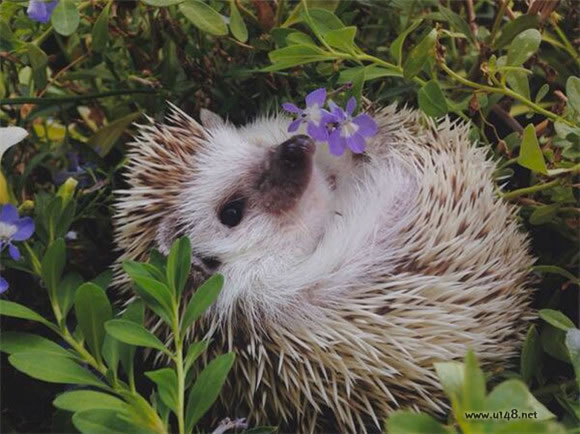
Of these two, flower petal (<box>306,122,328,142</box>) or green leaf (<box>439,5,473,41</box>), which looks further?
green leaf (<box>439,5,473,41</box>)

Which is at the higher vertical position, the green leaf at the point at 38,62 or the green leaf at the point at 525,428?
the green leaf at the point at 38,62

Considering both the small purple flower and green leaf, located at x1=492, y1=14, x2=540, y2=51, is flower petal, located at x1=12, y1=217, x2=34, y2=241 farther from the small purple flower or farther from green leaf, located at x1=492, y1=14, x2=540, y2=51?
green leaf, located at x1=492, y1=14, x2=540, y2=51

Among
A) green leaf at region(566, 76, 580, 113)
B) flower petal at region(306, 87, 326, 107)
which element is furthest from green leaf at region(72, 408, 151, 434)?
green leaf at region(566, 76, 580, 113)

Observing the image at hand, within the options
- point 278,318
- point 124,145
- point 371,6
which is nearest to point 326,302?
point 278,318

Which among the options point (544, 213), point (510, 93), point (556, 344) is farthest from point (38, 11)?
point (556, 344)

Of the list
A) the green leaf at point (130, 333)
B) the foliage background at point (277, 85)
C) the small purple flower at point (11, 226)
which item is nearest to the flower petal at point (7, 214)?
the small purple flower at point (11, 226)

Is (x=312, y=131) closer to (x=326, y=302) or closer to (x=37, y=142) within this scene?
(x=326, y=302)

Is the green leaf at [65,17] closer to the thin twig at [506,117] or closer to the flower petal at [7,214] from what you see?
the flower petal at [7,214]
